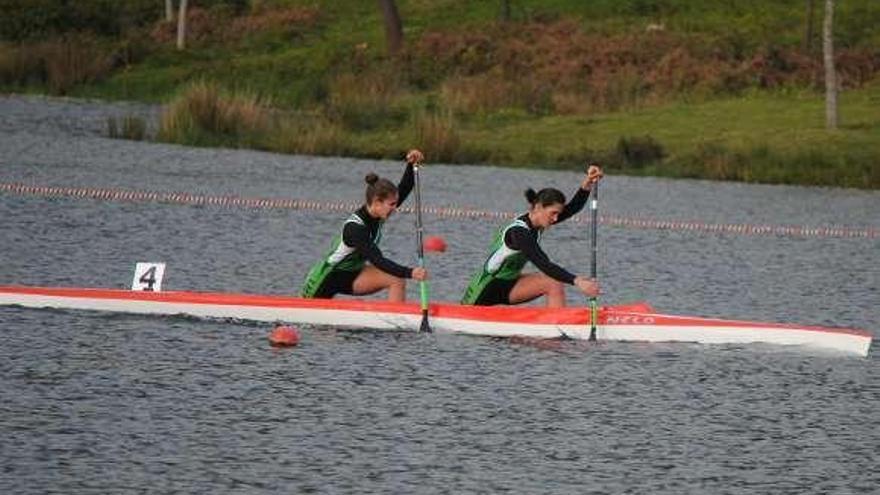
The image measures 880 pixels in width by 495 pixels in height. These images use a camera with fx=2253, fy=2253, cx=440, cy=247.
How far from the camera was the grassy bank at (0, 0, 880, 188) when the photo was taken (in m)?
48.5

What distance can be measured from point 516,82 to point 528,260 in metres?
37.1

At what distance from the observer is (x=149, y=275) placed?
23.8 metres

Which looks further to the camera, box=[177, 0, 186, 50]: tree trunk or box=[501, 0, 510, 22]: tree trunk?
box=[177, 0, 186, 50]: tree trunk

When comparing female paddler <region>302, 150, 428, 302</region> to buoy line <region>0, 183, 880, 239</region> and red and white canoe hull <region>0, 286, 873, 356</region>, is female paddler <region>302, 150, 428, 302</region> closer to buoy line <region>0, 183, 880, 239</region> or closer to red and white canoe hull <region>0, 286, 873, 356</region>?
red and white canoe hull <region>0, 286, 873, 356</region>

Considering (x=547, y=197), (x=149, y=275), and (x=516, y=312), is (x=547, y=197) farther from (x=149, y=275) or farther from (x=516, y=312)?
(x=149, y=275)

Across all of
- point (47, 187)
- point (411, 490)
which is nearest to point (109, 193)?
point (47, 187)

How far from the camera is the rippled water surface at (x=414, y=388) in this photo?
17172 millimetres

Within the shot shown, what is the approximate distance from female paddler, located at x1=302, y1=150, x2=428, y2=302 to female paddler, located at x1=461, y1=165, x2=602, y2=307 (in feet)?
2.95

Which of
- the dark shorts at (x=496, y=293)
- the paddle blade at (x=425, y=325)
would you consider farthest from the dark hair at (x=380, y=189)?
the dark shorts at (x=496, y=293)

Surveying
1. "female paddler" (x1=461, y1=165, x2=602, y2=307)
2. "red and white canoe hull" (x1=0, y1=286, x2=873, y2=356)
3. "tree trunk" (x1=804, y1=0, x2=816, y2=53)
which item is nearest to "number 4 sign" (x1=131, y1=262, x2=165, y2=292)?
"red and white canoe hull" (x1=0, y1=286, x2=873, y2=356)

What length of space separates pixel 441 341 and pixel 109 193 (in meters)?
17.3

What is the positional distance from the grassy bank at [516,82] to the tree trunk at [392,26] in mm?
746

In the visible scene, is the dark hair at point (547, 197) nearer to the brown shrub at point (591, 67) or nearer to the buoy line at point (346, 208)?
the buoy line at point (346, 208)

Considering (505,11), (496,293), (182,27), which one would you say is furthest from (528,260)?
(182,27)
